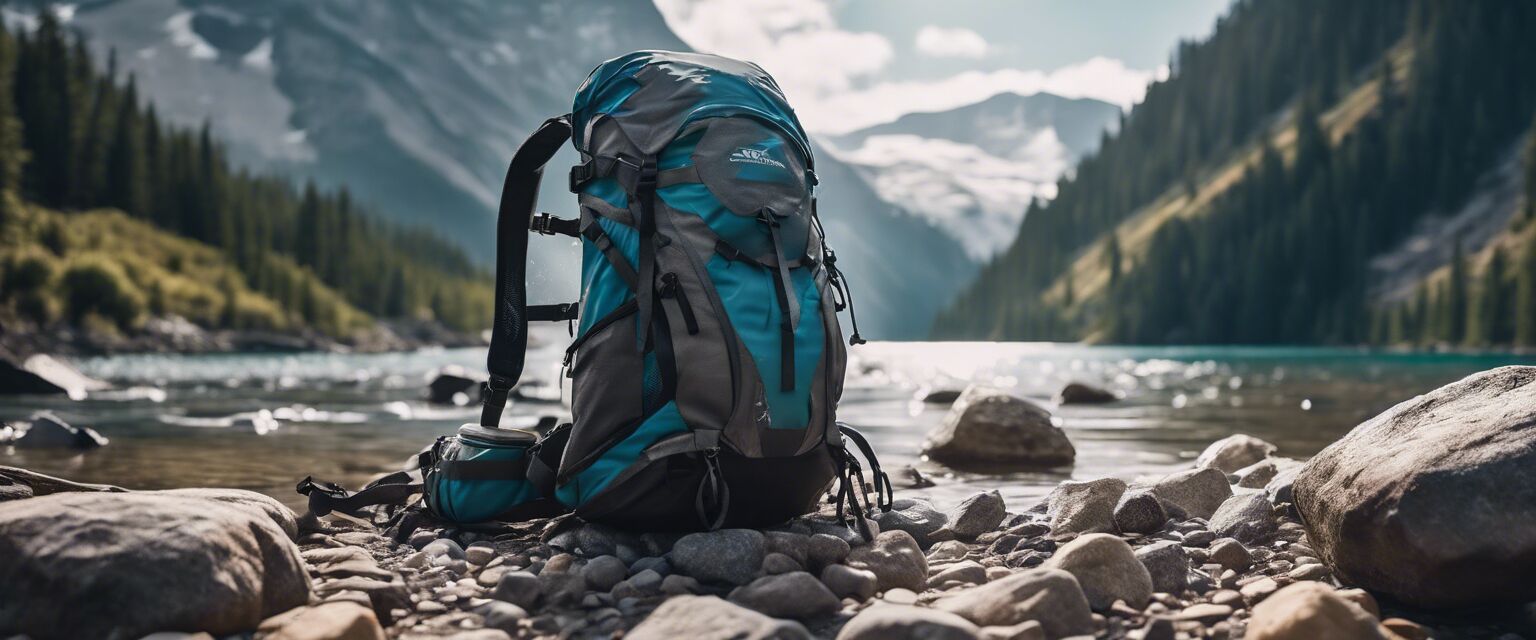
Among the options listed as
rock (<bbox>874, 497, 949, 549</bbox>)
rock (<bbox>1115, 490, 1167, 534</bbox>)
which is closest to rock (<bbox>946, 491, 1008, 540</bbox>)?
rock (<bbox>874, 497, 949, 549</bbox>)

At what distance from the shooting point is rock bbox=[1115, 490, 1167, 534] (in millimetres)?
5051

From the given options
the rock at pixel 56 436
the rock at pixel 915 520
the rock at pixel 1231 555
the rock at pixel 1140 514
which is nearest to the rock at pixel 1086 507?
the rock at pixel 1140 514

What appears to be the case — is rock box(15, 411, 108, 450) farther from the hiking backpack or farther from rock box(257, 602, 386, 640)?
rock box(257, 602, 386, 640)

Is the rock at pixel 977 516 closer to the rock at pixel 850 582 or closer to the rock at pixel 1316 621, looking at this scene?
the rock at pixel 850 582

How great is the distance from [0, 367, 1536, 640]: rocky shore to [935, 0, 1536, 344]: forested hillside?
104 meters

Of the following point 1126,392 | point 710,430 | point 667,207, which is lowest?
point 1126,392

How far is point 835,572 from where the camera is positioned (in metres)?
3.80

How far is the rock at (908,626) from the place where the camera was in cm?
280

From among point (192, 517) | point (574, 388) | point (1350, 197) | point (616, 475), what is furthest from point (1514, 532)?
point (1350, 197)

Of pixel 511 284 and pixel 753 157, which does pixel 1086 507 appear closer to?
pixel 753 157

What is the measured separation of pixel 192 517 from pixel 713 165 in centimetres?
232

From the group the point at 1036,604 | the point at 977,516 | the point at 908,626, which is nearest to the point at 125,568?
the point at 908,626

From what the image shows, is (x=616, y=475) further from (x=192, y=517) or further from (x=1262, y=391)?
(x=1262, y=391)

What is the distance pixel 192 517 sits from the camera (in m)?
3.21
